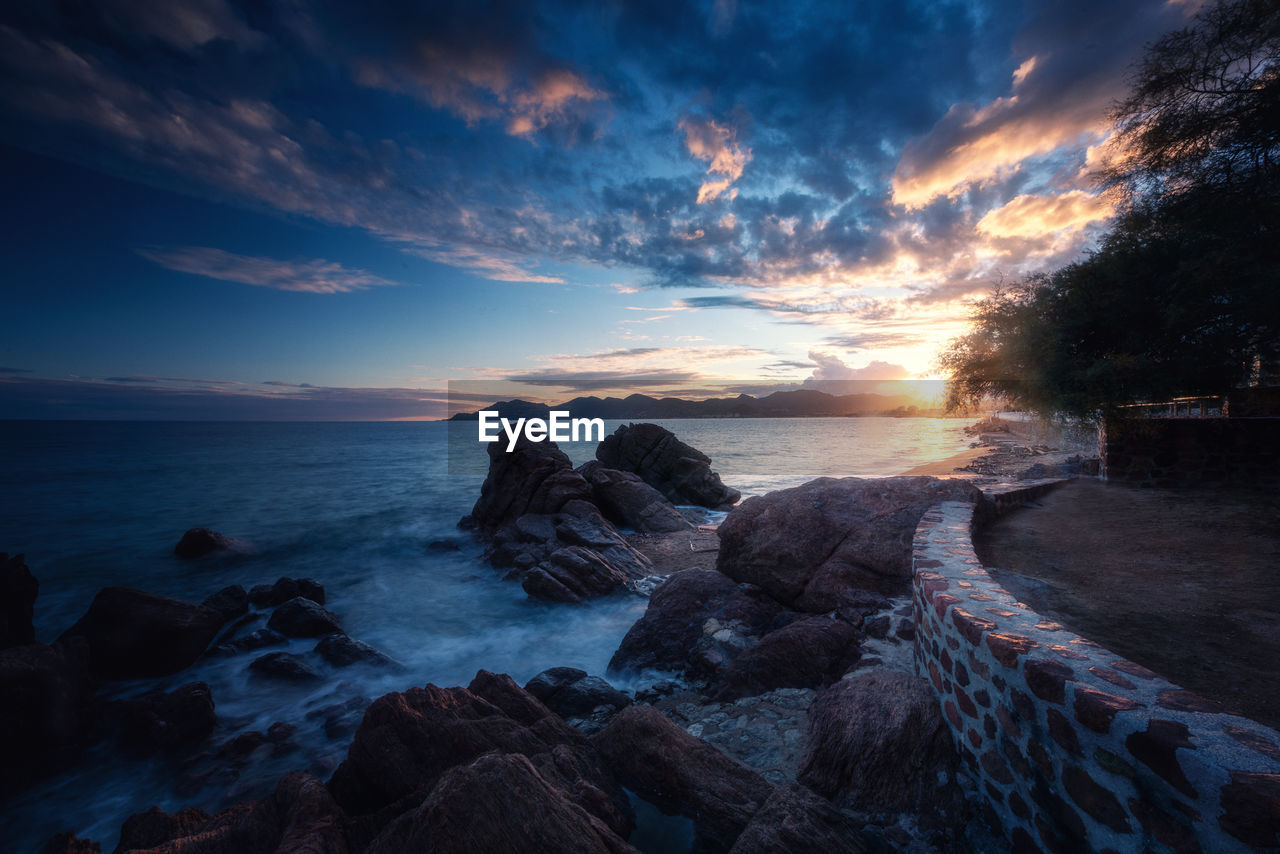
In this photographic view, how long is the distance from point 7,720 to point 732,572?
1055 cm

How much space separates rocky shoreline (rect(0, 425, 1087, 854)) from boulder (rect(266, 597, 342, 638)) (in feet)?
0.15

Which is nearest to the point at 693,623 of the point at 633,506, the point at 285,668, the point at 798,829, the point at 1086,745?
the point at 798,829

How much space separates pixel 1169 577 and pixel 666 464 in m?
20.5

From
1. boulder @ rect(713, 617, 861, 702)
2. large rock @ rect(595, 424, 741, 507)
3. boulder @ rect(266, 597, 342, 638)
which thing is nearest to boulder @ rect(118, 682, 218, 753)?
boulder @ rect(266, 597, 342, 638)

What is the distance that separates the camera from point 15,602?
968 centimetres

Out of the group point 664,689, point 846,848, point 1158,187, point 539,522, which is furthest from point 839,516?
point 539,522

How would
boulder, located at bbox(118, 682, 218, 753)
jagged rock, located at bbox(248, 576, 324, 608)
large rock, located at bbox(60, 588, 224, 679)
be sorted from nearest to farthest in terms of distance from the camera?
boulder, located at bbox(118, 682, 218, 753) → large rock, located at bbox(60, 588, 224, 679) → jagged rock, located at bbox(248, 576, 324, 608)

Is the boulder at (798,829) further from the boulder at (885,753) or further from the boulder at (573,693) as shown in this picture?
the boulder at (573,693)

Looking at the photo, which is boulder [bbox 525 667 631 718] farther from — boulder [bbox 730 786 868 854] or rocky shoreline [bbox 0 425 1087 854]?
boulder [bbox 730 786 868 854]

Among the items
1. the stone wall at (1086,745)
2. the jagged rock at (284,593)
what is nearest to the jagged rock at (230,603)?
the jagged rock at (284,593)

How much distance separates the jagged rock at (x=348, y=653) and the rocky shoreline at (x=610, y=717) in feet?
0.15

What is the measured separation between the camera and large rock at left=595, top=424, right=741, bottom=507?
82.3 ft

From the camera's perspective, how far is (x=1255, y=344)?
9.30 meters

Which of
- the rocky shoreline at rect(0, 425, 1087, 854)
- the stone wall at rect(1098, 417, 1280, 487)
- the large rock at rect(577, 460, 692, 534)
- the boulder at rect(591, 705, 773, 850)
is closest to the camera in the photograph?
the rocky shoreline at rect(0, 425, 1087, 854)
